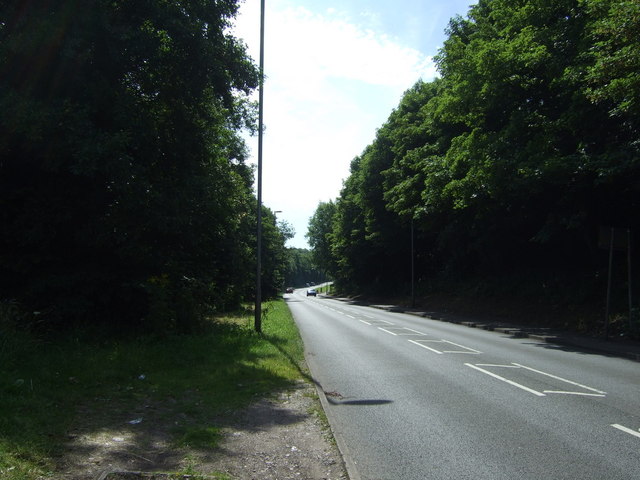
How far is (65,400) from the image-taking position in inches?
254

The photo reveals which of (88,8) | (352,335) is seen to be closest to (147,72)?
(88,8)

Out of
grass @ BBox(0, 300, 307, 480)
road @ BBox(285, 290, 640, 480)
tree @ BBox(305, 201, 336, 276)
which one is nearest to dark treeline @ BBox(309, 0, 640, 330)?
road @ BBox(285, 290, 640, 480)

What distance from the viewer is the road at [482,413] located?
477cm

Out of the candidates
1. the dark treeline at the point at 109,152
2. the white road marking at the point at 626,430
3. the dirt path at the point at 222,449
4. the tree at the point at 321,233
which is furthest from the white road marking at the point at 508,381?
the tree at the point at 321,233

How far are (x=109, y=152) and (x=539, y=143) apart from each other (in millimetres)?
13814

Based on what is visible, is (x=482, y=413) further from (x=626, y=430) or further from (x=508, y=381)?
(x=508, y=381)

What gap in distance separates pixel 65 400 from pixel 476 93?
18.4 meters

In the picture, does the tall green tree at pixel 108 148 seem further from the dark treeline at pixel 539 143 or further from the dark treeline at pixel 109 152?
the dark treeline at pixel 539 143

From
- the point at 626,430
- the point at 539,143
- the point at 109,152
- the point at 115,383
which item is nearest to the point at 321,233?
the point at 539,143

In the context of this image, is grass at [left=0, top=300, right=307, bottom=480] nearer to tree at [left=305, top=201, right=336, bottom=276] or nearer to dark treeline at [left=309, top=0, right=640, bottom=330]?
dark treeline at [left=309, top=0, right=640, bottom=330]

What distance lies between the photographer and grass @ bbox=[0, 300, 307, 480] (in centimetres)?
492

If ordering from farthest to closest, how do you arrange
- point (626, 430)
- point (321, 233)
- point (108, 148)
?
point (321, 233) < point (108, 148) < point (626, 430)

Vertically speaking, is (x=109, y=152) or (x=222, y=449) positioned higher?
(x=109, y=152)

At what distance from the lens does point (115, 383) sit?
7.87m
